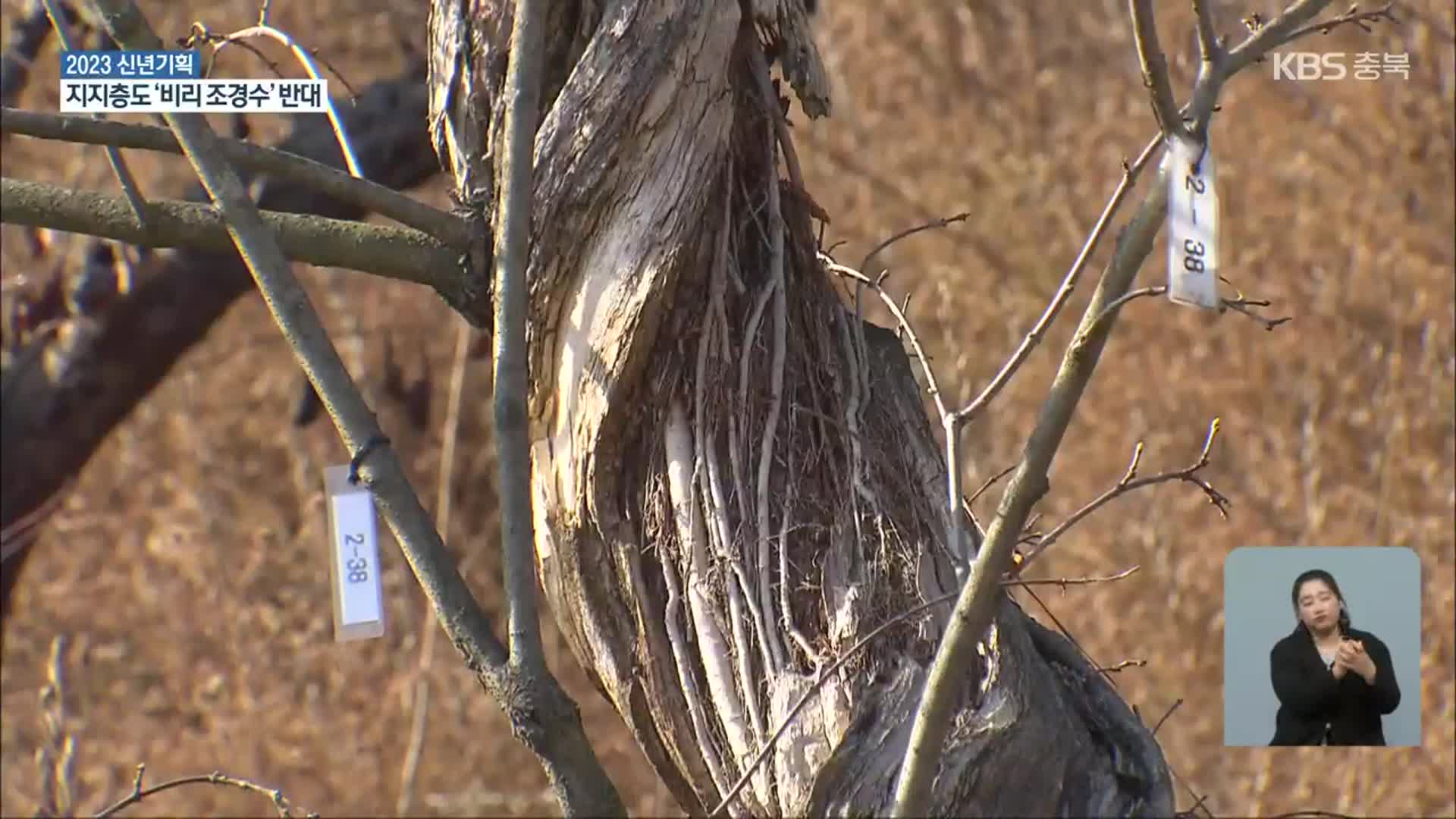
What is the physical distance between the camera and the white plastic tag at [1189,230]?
879 millimetres

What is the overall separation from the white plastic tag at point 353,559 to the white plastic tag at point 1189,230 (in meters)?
0.72

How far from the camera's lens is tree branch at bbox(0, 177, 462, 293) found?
123cm

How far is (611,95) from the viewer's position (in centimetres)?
114

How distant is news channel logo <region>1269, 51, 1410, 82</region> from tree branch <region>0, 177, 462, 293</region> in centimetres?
194

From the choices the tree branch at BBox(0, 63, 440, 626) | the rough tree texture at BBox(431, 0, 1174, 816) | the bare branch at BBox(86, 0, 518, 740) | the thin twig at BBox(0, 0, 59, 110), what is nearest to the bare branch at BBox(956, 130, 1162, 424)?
the rough tree texture at BBox(431, 0, 1174, 816)

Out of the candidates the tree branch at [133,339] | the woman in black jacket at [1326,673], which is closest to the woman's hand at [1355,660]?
the woman in black jacket at [1326,673]

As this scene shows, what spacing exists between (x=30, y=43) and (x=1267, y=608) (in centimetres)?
179

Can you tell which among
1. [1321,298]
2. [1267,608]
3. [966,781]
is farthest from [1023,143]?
[966,781]

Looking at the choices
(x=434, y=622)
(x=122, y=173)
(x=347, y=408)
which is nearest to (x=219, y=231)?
(x=122, y=173)

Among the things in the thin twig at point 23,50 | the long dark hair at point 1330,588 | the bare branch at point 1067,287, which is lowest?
the long dark hair at point 1330,588

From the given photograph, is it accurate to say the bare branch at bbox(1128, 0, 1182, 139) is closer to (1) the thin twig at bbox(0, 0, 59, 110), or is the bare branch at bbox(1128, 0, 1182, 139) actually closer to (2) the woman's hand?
(2) the woman's hand

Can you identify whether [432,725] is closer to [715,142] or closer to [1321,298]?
[1321,298]

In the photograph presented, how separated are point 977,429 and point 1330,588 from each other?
6.50 feet

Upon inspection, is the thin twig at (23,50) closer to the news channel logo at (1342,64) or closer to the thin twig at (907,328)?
the thin twig at (907,328)
